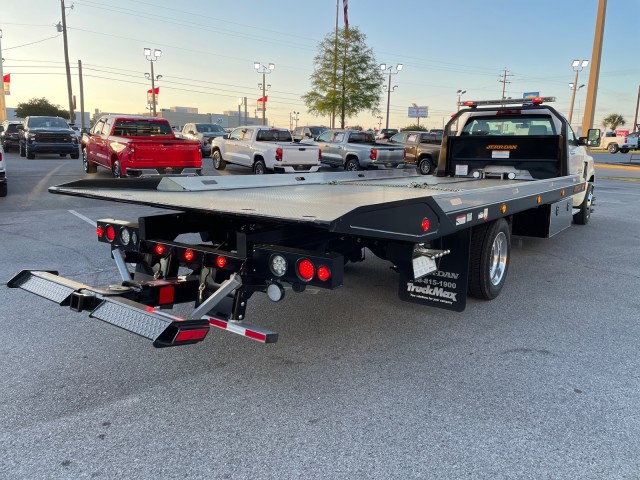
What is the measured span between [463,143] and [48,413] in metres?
7.27

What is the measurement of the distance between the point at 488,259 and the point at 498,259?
0.45m

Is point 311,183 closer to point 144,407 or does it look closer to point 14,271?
point 14,271

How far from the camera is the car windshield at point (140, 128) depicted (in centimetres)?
1500

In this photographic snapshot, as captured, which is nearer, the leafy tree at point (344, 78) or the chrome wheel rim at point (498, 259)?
the chrome wheel rim at point (498, 259)

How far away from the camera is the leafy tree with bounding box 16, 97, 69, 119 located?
250ft

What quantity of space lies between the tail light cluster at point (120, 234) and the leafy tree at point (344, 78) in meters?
34.7

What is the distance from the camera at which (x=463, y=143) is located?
8.64m

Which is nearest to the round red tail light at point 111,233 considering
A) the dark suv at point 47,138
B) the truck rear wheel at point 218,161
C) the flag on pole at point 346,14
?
the truck rear wheel at point 218,161

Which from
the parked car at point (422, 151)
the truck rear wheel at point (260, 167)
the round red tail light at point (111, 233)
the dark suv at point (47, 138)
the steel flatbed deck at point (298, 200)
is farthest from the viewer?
the dark suv at point (47, 138)

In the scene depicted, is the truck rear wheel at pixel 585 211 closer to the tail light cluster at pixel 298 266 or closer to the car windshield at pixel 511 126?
the car windshield at pixel 511 126

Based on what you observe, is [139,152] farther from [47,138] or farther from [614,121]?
[614,121]

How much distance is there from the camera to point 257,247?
131 inches

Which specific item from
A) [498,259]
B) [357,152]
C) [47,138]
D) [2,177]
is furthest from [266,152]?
[498,259]

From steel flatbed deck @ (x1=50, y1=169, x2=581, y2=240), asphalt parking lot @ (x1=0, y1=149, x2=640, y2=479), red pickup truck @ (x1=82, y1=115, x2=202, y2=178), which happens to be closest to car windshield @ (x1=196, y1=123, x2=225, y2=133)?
red pickup truck @ (x1=82, y1=115, x2=202, y2=178)
